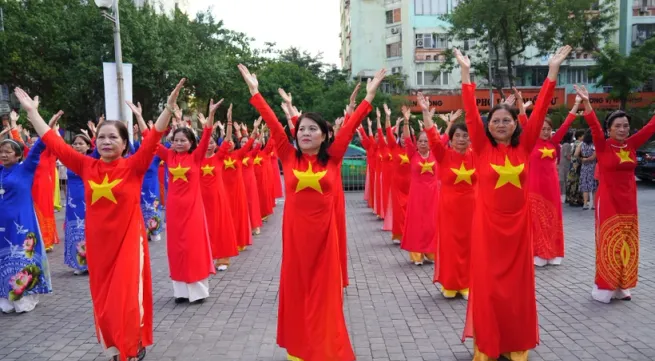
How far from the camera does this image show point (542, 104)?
4.11m

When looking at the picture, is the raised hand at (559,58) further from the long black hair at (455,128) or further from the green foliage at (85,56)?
the green foliage at (85,56)

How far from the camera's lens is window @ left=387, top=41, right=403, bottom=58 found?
128 feet

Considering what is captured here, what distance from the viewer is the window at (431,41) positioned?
125ft

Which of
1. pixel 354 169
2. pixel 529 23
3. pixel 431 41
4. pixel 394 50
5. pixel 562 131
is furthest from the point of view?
pixel 394 50

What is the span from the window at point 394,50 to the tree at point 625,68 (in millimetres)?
13851

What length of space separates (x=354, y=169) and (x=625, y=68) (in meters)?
16.9

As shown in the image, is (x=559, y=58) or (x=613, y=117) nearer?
(x=559, y=58)

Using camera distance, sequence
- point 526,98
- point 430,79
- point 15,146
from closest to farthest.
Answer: point 15,146
point 526,98
point 430,79

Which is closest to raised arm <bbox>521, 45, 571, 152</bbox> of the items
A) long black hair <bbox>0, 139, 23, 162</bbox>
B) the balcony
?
long black hair <bbox>0, 139, 23, 162</bbox>

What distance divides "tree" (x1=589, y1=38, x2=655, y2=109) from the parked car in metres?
16.1

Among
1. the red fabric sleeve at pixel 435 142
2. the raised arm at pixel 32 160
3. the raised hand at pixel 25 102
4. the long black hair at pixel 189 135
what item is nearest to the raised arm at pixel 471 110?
the red fabric sleeve at pixel 435 142

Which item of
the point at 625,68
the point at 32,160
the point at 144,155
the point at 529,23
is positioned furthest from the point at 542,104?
the point at 625,68

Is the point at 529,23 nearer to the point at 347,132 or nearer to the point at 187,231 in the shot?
the point at 187,231

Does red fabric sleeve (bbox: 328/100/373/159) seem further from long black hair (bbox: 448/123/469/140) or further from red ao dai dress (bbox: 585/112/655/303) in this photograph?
red ao dai dress (bbox: 585/112/655/303)
